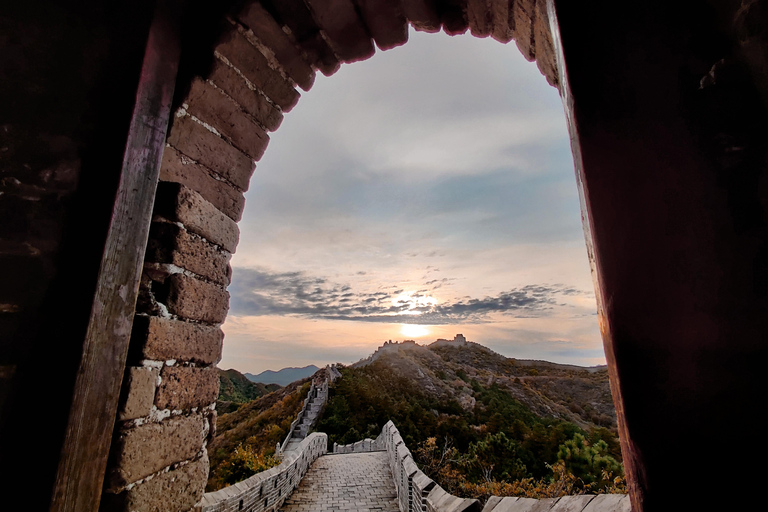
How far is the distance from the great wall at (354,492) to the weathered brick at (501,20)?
1.93m

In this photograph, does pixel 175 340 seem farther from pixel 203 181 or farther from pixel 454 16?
pixel 454 16

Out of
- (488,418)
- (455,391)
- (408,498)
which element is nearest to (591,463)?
(408,498)

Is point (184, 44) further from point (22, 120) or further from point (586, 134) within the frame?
point (586, 134)

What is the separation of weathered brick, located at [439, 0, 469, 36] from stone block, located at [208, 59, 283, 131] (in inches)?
39.6

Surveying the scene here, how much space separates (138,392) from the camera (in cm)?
127

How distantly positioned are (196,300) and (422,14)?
173 cm

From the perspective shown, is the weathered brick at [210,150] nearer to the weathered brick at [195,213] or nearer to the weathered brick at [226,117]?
the weathered brick at [226,117]

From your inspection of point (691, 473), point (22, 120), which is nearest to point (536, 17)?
point (691, 473)

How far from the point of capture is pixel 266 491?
6898mm

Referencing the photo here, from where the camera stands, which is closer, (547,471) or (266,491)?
(266,491)

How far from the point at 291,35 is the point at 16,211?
4.65 feet

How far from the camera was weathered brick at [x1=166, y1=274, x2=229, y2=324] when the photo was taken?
4.70ft

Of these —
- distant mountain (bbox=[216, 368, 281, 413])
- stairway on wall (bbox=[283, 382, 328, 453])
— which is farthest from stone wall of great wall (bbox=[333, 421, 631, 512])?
distant mountain (bbox=[216, 368, 281, 413])

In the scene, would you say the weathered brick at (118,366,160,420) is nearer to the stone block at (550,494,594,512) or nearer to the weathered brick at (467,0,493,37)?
the stone block at (550,494,594,512)
